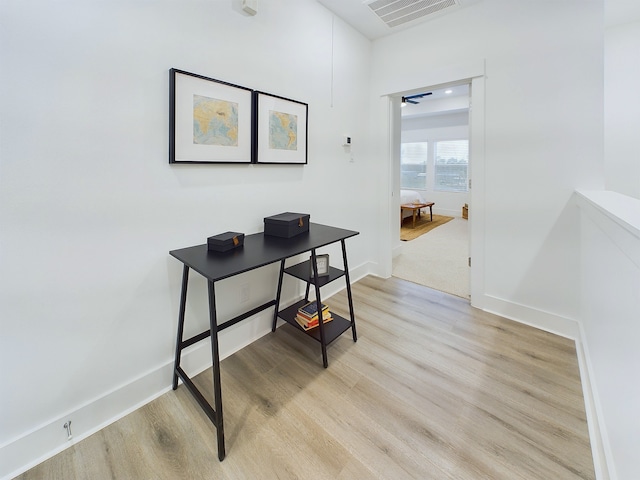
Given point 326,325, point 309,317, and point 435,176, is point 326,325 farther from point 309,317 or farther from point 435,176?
point 435,176

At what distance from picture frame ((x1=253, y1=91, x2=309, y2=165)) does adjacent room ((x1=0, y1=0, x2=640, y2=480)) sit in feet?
0.07

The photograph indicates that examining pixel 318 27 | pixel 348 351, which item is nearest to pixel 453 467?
pixel 348 351

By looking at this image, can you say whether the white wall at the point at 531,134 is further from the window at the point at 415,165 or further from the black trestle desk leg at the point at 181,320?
the window at the point at 415,165

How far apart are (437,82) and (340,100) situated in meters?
0.91

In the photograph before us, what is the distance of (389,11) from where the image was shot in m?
2.53

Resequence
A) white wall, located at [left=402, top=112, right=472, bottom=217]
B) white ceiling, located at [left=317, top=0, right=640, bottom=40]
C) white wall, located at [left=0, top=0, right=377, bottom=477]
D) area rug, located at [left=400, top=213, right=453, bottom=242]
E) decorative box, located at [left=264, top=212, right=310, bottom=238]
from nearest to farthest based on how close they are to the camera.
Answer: white wall, located at [left=0, top=0, right=377, bottom=477] < decorative box, located at [left=264, top=212, right=310, bottom=238] < white ceiling, located at [left=317, top=0, right=640, bottom=40] < area rug, located at [left=400, top=213, right=453, bottom=242] < white wall, located at [left=402, top=112, right=472, bottom=217]

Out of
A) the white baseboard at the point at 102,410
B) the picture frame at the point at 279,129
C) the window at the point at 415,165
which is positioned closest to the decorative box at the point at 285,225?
the picture frame at the point at 279,129

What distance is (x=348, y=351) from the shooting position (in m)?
2.04

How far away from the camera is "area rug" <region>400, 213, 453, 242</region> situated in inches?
218

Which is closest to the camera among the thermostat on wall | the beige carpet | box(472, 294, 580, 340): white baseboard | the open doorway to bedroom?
the thermostat on wall

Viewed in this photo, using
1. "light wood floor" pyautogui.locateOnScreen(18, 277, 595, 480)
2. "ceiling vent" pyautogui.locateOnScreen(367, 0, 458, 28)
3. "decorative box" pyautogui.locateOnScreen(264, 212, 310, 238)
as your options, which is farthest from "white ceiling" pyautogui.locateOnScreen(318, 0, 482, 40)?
"light wood floor" pyautogui.locateOnScreen(18, 277, 595, 480)

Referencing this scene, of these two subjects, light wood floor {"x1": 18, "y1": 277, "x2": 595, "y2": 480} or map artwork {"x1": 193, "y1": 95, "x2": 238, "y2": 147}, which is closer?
light wood floor {"x1": 18, "y1": 277, "x2": 595, "y2": 480}

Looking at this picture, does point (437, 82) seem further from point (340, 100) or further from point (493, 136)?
point (340, 100)

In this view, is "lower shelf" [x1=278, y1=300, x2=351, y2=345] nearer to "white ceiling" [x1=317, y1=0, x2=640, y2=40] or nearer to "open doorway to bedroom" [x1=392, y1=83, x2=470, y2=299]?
"open doorway to bedroom" [x1=392, y1=83, x2=470, y2=299]
